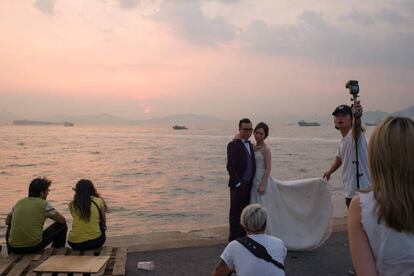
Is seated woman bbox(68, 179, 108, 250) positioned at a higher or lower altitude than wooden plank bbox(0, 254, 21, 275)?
higher

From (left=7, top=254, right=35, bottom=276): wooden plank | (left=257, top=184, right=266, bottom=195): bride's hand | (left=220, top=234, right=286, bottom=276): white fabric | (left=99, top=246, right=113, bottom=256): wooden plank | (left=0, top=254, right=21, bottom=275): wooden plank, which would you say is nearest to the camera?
(left=220, top=234, right=286, bottom=276): white fabric

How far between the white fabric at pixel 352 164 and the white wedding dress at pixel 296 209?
139cm

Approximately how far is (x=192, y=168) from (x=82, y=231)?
87.9 feet

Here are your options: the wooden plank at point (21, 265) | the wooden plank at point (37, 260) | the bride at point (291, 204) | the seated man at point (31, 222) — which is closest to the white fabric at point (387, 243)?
the wooden plank at point (37, 260)

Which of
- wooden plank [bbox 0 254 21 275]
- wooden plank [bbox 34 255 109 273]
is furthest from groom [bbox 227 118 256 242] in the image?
wooden plank [bbox 0 254 21 275]

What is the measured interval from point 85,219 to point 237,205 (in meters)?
2.15

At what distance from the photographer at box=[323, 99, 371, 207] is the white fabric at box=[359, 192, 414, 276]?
315cm

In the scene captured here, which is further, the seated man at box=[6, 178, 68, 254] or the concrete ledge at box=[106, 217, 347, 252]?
the concrete ledge at box=[106, 217, 347, 252]

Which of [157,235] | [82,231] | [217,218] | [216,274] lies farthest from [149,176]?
[216,274]

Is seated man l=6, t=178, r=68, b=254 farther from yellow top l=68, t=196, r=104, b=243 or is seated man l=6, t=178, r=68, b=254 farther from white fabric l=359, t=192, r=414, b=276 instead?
white fabric l=359, t=192, r=414, b=276

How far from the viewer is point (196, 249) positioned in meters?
6.63

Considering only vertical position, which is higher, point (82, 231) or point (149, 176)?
point (82, 231)

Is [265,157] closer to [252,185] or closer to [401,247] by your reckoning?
[252,185]

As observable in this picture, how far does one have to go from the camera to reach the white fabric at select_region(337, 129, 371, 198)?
5.35 metres
